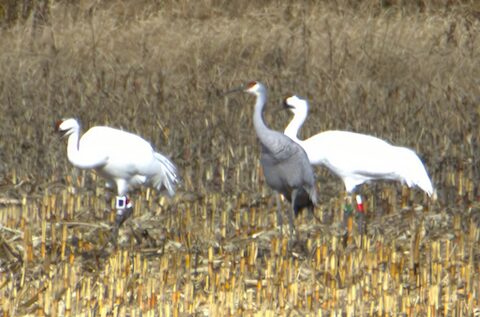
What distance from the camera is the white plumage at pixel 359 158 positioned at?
8.16 m

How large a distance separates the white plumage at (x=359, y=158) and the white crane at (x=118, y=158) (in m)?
0.89

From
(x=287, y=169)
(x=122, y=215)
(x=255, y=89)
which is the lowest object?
(x=122, y=215)

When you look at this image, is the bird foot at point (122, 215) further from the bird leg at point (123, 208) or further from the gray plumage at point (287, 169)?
the gray plumage at point (287, 169)

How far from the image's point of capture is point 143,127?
9930 mm

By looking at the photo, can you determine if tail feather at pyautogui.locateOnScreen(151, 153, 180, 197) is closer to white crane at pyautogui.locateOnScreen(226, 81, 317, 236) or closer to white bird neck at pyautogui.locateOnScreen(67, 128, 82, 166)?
white bird neck at pyautogui.locateOnScreen(67, 128, 82, 166)

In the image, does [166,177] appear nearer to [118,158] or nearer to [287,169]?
[118,158]

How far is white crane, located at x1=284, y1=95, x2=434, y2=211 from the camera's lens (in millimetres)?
8164

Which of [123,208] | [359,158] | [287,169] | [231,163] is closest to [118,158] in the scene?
[123,208]

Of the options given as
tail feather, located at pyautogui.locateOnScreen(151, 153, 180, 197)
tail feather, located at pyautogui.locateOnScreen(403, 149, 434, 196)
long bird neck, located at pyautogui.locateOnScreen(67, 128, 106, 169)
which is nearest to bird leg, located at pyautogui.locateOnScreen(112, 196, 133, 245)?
long bird neck, located at pyautogui.locateOnScreen(67, 128, 106, 169)

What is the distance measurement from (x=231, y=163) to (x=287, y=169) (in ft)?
4.29

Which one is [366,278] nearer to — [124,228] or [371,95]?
[124,228]

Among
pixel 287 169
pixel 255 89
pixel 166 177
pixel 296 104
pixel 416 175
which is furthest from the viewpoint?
pixel 296 104

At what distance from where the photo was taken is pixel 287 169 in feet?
25.2

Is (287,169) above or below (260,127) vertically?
below
